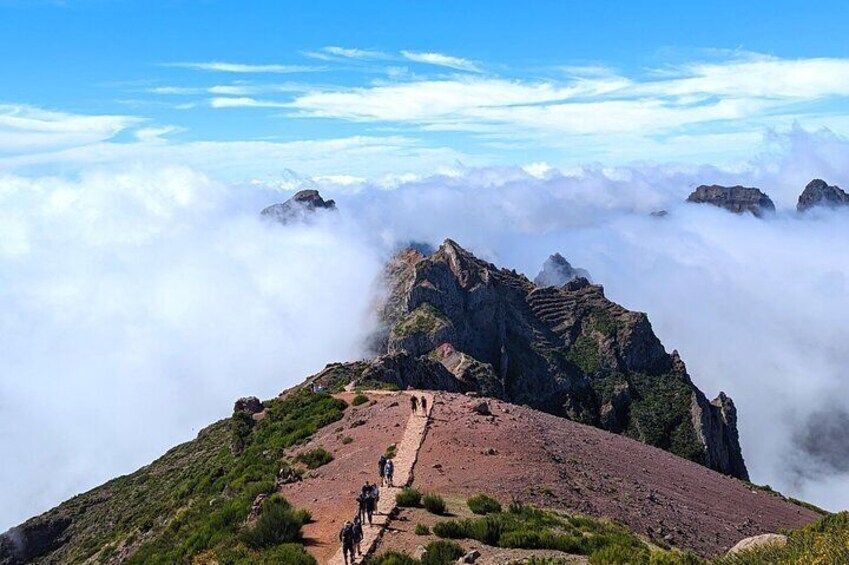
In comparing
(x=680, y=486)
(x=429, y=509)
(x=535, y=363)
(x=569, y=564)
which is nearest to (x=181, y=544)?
(x=429, y=509)

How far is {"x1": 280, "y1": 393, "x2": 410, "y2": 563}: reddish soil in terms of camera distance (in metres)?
28.1

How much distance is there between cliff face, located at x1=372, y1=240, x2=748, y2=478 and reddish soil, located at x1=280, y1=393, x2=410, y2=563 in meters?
75.0

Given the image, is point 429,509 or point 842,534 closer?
point 842,534

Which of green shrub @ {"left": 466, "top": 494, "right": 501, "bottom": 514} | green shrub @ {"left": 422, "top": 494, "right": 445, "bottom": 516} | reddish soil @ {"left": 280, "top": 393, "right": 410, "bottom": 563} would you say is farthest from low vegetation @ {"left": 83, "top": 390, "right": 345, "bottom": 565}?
green shrub @ {"left": 466, "top": 494, "right": 501, "bottom": 514}

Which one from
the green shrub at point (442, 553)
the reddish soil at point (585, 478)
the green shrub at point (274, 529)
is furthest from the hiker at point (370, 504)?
the reddish soil at point (585, 478)

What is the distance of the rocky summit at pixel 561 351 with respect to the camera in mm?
141250

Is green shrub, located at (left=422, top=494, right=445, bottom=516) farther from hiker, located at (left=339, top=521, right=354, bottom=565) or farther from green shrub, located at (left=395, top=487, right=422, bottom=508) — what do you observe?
hiker, located at (left=339, top=521, right=354, bottom=565)

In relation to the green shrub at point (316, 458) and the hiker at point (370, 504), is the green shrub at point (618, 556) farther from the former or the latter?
the green shrub at point (316, 458)

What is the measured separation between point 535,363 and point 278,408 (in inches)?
4304

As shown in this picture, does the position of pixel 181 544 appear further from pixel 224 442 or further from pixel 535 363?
pixel 535 363

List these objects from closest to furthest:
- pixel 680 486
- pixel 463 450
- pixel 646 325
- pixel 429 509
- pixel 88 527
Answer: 1. pixel 429 509
2. pixel 463 450
3. pixel 680 486
4. pixel 88 527
5. pixel 646 325

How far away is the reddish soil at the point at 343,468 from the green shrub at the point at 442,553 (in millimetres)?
4260

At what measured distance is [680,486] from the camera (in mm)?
42156

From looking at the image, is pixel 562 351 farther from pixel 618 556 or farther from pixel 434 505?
pixel 618 556
